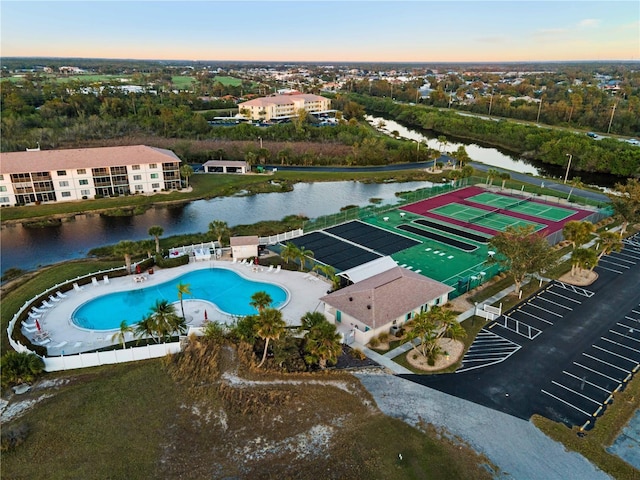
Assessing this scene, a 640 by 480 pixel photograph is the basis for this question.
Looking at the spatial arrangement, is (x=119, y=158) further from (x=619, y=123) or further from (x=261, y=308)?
(x=619, y=123)

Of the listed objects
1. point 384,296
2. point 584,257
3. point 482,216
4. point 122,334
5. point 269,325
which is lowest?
point 482,216

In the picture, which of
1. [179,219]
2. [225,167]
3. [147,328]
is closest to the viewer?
[147,328]

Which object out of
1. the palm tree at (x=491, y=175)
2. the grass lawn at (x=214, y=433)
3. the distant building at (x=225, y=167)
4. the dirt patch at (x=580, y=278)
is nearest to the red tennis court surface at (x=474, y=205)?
the palm tree at (x=491, y=175)

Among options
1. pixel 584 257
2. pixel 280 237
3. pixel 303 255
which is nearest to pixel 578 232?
pixel 584 257

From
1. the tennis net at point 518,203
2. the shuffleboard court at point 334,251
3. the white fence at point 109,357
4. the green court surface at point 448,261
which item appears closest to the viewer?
the white fence at point 109,357

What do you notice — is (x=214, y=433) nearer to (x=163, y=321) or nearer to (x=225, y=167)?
(x=163, y=321)

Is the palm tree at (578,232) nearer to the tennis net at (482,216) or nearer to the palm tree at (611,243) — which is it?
the palm tree at (611,243)

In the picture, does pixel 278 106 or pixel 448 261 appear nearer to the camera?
pixel 448 261
